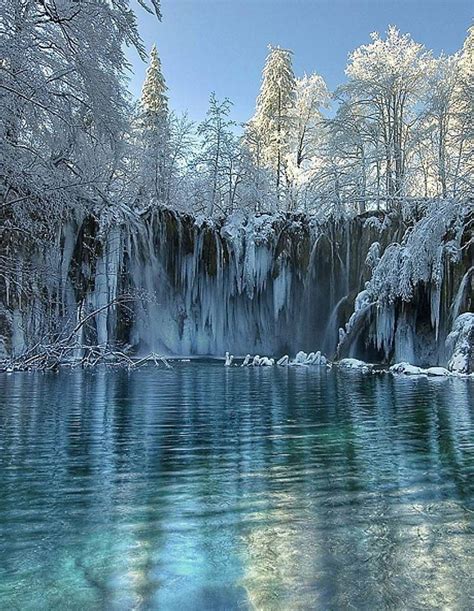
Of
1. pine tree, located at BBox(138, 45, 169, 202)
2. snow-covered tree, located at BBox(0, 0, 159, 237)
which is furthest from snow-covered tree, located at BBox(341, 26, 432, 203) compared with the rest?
snow-covered tree, located at BBox(0, 0, 159, 237)

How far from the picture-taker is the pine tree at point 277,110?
110 ft

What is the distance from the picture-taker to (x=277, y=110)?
34250 mm

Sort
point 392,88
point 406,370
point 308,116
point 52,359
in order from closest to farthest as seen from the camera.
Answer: point 52,359
point 406,370
point 392,88
point 308,116

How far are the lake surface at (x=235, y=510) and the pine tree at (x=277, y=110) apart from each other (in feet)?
94.9

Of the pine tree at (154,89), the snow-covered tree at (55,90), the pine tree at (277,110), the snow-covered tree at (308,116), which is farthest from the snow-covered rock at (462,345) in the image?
the pine tree at (154,89)

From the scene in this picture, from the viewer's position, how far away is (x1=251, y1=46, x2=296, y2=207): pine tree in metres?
33.6

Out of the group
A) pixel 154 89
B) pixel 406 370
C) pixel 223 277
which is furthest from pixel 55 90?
pixel 154 89

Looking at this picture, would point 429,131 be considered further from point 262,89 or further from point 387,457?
point 387,457

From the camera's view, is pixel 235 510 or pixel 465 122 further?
pixel 465 122

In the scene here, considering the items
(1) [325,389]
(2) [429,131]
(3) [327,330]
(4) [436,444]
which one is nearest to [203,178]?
(2) [429,131]

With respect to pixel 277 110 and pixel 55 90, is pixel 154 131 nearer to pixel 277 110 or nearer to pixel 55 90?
pixel 277 110

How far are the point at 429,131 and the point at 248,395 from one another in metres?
23.1

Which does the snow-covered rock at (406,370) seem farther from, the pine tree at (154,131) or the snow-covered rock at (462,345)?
the pine tree at (154,131)

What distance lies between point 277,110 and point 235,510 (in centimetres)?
3408
